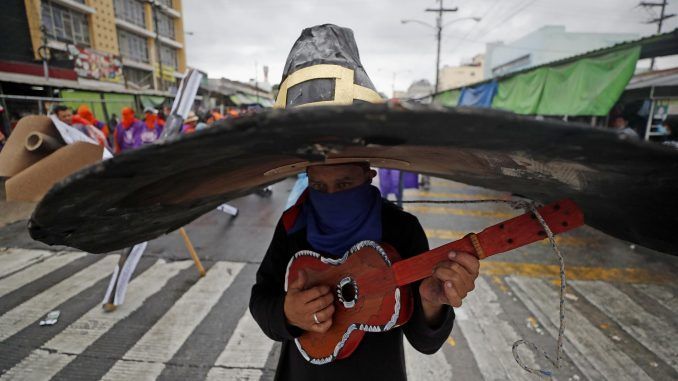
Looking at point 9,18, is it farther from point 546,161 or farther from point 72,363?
point 546,161

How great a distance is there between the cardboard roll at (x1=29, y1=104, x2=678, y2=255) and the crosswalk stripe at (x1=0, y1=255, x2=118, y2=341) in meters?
3.32

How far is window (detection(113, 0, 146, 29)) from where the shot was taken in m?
30.5

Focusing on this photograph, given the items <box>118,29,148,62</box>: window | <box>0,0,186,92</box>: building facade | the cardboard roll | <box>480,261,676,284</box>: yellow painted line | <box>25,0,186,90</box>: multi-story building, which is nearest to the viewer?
the cardboard roll

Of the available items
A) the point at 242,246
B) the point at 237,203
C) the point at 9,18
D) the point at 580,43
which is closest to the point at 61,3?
the point at 9,18

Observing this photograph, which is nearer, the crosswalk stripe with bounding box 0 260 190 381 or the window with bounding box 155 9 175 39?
the crosswalk stripe with bounding box 0 260 190 381

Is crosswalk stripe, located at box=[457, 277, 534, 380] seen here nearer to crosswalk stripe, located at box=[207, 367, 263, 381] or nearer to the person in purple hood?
crosswalk stripe, located at box=[207, 367, 263, 381]

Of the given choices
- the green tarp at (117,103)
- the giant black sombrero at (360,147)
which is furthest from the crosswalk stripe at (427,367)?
the green tarp at (117,103)

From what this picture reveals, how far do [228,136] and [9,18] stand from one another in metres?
26.8

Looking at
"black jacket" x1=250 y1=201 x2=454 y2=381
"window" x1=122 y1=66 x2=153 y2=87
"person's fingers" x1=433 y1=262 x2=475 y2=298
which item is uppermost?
"window" x1=122 y1=66 x2=153 y2=87

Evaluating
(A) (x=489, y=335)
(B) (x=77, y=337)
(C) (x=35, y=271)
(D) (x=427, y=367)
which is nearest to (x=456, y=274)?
(D) (x=427, y=367)

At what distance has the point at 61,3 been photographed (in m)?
23.6

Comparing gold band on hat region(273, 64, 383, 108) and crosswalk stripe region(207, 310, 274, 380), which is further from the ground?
gold band on hat region(273, 64, 383, 108)

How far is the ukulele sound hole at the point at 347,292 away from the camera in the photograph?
3.72ft

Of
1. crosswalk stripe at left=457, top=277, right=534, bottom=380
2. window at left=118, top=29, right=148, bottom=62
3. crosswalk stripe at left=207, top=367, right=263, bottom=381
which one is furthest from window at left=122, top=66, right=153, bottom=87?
crosswalk stripe at left=457, top=277, right=534, bottom=380
